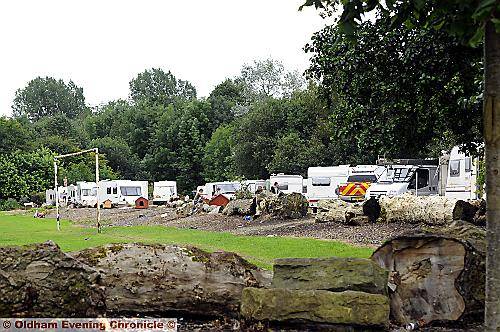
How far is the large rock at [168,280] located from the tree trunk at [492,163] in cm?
369

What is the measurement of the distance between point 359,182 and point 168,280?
3529cm

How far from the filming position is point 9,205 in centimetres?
7050

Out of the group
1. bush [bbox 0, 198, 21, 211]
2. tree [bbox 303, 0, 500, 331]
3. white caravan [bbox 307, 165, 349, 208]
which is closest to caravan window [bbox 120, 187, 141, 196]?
bush [bbox 0, 198, 21, 211]

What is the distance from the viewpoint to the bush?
69613 millimetres

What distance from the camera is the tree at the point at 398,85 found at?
43.2 feet

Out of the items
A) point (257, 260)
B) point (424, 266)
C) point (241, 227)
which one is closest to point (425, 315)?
point (424, 266)

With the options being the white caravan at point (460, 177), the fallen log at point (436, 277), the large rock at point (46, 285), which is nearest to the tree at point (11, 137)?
the white caravan at point (460, 177)

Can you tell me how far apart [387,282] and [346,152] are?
1974 inches

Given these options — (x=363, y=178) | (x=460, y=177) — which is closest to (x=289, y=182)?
(x=363, y=178)

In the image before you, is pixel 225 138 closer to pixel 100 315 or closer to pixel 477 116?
pixel 477 116

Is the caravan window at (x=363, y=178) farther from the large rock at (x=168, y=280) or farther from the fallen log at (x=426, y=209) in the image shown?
the large rock at (x=168, y=280)

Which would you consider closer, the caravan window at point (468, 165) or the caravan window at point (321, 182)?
the caravan window at point (468, 165)

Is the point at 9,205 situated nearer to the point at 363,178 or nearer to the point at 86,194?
the point at 86,194

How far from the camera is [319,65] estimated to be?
15.7 m
